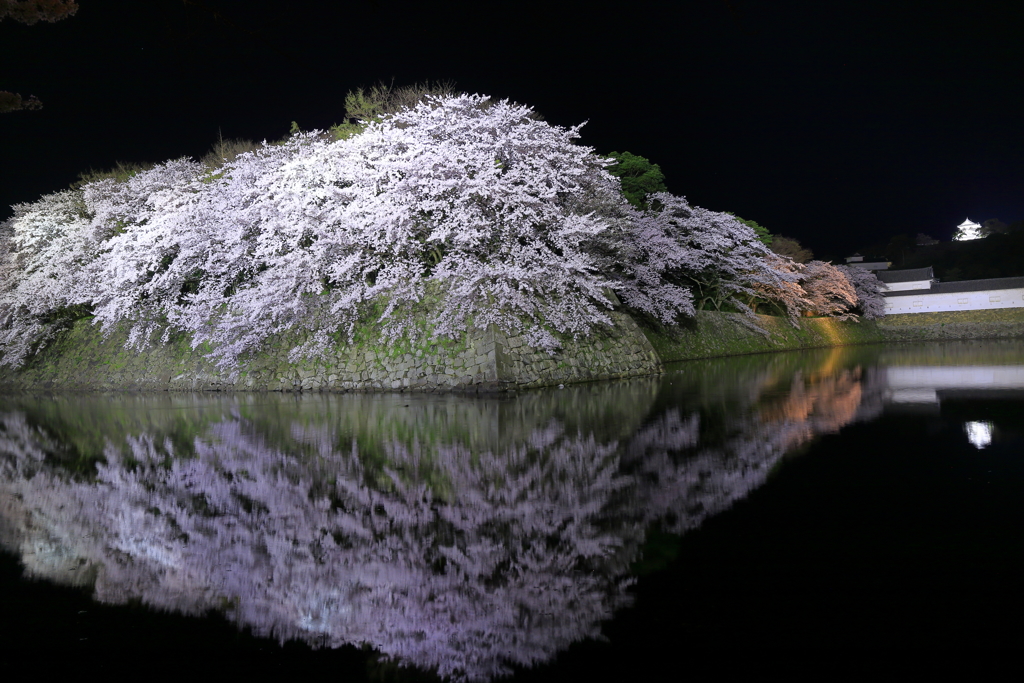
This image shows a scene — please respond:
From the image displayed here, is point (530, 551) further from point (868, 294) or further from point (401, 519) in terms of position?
point (868, 294)

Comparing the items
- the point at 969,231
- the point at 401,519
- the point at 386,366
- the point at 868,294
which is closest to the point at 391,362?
the point at 386,366

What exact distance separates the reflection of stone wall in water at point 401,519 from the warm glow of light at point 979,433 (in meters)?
1.38

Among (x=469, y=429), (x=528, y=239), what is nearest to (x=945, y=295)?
(x=528, y=239)

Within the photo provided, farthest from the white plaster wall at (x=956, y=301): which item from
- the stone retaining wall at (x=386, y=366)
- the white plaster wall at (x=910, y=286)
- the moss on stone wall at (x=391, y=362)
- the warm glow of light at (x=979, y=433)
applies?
the warm glow of light at (x=979, y=433)

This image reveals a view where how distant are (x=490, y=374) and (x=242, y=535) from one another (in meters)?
9.93

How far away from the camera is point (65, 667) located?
264cm

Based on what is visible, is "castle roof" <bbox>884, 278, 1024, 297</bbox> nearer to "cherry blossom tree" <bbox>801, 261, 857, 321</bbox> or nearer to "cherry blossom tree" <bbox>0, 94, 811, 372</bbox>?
"cherry blossom tree" <bbox>801, 261, 857, 321</bbox>

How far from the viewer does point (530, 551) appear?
3.81m

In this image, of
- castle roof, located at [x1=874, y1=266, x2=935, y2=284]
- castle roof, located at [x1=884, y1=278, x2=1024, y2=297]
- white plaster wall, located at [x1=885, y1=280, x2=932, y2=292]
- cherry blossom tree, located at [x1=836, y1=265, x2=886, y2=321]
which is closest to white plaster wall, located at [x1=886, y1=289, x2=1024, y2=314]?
castle roof, located at [x1=884, y1=278, x2=1024, y2=297]

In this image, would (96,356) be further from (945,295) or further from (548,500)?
(945,295)

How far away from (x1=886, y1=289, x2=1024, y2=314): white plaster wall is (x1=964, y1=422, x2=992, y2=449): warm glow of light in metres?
43.0

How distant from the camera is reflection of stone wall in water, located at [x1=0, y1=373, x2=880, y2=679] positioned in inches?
119

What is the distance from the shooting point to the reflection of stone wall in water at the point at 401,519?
3.03 meters

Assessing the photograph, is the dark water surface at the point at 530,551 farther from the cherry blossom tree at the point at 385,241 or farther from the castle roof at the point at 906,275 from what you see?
the castle roof at the point at 906,275
